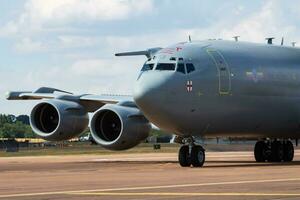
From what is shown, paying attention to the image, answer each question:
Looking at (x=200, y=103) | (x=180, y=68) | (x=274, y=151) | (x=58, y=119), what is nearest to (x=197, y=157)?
(x=200, y=103)

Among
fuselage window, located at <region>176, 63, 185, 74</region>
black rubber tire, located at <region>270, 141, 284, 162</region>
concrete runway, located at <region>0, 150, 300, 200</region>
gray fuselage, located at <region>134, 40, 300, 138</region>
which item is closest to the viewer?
concrete runway, located at <region>0, 150, 300, 200</region>

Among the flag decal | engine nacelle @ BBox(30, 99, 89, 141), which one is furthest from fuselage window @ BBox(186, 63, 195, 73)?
engine nacelle @ BBox(30, 99, 89, 141)

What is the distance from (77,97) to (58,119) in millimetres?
1560

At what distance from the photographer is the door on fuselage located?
34.0 m

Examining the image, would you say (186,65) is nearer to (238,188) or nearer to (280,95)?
(280,95)

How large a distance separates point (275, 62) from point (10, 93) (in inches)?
607

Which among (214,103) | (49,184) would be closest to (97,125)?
(214,103)

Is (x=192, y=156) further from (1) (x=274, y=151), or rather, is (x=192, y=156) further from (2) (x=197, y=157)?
(1) (x=274, y=151)

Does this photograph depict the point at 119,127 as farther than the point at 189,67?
Yes

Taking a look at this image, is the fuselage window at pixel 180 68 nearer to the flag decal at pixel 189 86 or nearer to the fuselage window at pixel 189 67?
the fuselage window at pixel 189 67

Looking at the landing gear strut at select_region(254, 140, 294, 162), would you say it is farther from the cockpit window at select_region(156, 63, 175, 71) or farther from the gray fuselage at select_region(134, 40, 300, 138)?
the cockpit window at select_region(156, 63, 175, 71)

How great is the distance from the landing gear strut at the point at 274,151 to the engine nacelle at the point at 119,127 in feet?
18.8

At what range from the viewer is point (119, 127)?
129 feet

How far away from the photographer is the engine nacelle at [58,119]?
39688 millimetres
